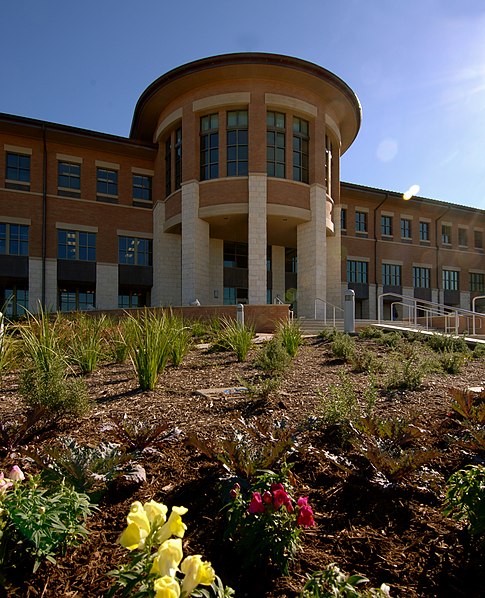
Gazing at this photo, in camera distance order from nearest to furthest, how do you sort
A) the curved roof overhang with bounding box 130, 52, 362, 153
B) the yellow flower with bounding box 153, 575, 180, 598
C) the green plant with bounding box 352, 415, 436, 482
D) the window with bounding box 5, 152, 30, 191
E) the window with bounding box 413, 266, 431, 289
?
1. the yellow flower with bounding box 153, 575, 180, 598
2. the green plant with bounding box 352, 415, 436, 482
3. the curved roof overhang with bounding box 130, 52, 362, 153
4. the window with bounding box 5, 152, 30, 191
5. the window with bounding box 413, 266, 431, 289

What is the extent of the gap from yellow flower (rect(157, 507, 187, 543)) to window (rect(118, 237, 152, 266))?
75.9ft

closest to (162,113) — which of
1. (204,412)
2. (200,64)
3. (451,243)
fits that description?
(200,64)

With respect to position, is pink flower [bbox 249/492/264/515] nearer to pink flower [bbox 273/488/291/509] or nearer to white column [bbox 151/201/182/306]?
pink flower [bbox 273/488/291/509]

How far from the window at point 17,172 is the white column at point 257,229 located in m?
12.4

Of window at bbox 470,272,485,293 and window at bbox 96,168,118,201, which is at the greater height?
window at bbox 96,168,118,201

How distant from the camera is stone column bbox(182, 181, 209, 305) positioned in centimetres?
1905

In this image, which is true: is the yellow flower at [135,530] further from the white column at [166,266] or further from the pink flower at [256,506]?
the white column at [166,266]

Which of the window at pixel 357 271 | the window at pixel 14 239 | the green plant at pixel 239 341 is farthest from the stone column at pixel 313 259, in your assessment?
the window at pixel 14 239

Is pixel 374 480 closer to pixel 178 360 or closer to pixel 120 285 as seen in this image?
pixel 178 360

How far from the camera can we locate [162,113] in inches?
842

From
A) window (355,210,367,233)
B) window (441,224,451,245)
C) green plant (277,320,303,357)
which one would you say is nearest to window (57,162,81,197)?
green plant (277,320,303,357)

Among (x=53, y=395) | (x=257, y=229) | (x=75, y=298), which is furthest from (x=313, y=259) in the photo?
(x=53, y=395)

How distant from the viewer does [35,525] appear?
160 centimetres

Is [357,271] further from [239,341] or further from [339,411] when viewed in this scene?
[339,411]
